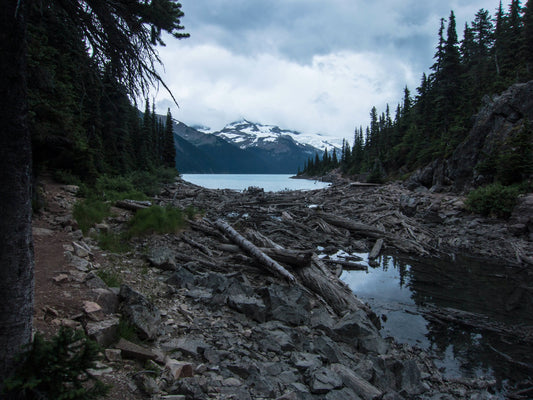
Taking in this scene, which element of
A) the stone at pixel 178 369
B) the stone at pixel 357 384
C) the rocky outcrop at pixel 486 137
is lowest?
the stone at pixel 357 384

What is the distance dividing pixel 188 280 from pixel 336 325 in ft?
11.5

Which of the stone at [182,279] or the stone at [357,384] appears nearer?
the stone at [357,384]

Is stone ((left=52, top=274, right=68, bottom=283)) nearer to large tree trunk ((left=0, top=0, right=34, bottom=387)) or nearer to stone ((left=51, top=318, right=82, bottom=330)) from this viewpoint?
stone ((left=51, top=318, right=82, bottom=330))

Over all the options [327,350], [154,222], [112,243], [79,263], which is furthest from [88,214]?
[327,350]

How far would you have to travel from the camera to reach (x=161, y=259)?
7.76 m

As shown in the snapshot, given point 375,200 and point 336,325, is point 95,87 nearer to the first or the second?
point 336,325

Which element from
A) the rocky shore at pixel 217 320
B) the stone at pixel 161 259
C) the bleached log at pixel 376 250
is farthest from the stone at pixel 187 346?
the bleached log at pixel 376 250

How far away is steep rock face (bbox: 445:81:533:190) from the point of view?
2547 cm

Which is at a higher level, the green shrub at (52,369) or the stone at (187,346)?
the green shrub at (52,369)

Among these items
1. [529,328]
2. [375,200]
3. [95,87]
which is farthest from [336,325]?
[375,200]

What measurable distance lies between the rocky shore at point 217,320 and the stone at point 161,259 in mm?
37

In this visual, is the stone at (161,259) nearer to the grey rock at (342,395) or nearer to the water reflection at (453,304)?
the grey rock at (342,395)

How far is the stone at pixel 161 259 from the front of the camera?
7.63 metres

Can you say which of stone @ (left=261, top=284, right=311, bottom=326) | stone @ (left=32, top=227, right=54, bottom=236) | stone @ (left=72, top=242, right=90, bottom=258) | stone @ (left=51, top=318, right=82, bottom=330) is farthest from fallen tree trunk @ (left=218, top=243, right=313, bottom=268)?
stone @ (left=51, top=318, right=82, bottom=330)
